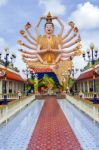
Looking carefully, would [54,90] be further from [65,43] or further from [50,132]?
[50,132]

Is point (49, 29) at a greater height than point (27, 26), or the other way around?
point (27, 26)

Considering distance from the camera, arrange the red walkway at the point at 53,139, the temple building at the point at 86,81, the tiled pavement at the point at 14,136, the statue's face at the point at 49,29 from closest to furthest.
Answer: the red walkway at the point at 53,139
the tiled pavement at the point at 14,136
the temple building at the point at 86,81
the statue's face at the point at 49,29

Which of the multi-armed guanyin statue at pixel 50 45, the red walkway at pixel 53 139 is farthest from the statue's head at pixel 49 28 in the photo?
the red walkway at pixel 53 139

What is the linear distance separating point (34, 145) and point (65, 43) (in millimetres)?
47976

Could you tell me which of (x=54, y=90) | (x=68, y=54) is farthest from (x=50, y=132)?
(x=68, y=54)

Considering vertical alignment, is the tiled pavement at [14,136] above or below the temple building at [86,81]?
below

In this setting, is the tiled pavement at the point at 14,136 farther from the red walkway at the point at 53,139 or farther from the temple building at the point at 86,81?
the temple building at the point at 86,81

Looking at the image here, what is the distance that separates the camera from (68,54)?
5538 centimetres

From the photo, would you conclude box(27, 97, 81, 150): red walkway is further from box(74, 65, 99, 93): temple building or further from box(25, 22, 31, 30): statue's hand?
box(25, 22, 31, 30): statue's hand

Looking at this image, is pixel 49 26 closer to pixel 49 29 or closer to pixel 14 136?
pixel 49 29

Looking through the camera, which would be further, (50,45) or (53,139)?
(50,45)

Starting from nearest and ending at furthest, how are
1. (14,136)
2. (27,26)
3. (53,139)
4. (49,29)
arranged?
(53,139)
(14,136)
(27,26)
(49,29)

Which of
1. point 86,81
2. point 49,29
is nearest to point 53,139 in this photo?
point 86,81

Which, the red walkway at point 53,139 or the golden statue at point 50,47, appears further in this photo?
the golden statue at point 50,47
